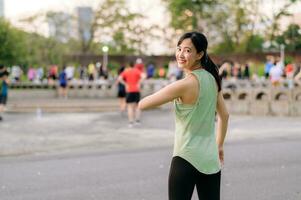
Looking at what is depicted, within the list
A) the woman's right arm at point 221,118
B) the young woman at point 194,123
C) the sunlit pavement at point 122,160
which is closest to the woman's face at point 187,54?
the young woman at point 194,123

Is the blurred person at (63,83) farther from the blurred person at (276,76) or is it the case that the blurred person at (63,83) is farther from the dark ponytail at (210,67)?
the dark ponytail at (210,67)

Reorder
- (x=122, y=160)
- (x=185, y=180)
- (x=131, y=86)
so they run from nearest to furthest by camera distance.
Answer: (x=185, y=180)
(x=122, y=160)
(x=131, y=86)

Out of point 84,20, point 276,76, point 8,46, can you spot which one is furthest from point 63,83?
point 84,20

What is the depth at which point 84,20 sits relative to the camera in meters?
55.9

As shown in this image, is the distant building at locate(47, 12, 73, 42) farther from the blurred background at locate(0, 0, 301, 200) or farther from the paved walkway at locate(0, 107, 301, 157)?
the paved walkway at locate(0, 107, 301, 157)

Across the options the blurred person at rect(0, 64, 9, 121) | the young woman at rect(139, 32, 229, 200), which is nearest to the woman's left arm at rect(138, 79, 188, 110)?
the young woman at rect(139, 32, 229, 200)

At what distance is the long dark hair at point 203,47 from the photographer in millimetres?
3629

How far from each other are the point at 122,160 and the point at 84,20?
4744 centimetres

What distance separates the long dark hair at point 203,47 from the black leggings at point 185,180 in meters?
0.57

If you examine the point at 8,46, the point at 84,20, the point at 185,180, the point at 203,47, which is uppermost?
the point at 84,20

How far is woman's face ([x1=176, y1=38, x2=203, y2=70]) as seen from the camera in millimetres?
3625

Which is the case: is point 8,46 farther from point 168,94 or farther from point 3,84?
point 168,94

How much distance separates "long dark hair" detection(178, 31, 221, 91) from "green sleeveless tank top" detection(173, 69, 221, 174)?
5 centimetres

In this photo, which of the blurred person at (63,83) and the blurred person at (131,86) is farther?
the blurred person at (63,83)
